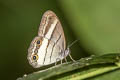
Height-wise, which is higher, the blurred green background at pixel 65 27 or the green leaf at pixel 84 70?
the blurred green background at pixel 65 27

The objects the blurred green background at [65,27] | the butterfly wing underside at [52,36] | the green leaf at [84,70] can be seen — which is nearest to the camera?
the green leaf at [84,70]

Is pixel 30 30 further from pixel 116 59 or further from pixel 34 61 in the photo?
pixel 116 59

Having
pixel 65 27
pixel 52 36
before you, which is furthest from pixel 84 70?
pixel 65 27

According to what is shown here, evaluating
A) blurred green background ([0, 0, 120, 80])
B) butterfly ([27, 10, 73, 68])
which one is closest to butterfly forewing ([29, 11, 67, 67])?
butterfly ([27, 10, 73, 68])

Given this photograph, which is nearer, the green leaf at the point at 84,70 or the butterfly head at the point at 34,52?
the green leaf at the point at 84,70

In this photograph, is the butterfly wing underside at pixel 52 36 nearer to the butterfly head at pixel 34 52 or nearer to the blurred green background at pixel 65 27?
the butterfly head at pixel 34 52

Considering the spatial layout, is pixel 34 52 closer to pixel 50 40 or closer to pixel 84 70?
pixel 50 40

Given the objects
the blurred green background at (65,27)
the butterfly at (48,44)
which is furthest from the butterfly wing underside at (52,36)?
the blurred green background at (65,27)

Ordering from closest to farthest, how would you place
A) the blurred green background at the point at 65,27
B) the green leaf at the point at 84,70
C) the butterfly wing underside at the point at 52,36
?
the green leaf at the point at 84,70 → the butterfly wing underside at the point at 52,36 → the blurred green background at the point at 65,27
